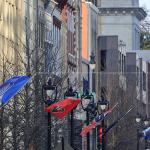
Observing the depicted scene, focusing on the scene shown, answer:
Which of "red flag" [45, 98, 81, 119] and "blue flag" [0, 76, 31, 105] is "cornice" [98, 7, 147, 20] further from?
"blue flag" [0, 76, 31, 105]

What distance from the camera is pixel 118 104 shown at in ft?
300

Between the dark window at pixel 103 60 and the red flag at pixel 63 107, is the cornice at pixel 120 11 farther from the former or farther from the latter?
the red flag at pixel 63 107

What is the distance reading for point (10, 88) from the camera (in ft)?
95.1

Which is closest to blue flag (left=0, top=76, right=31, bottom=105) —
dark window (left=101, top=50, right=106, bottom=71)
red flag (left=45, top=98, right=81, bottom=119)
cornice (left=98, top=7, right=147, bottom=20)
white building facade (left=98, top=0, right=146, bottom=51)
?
red flag (left=45, top=98, right=81, bottom=119)

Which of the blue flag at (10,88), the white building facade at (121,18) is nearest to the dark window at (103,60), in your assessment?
the white building facade at (121,18)

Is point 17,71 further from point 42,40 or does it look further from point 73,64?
point 73,64

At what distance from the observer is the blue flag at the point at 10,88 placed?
2816 cm

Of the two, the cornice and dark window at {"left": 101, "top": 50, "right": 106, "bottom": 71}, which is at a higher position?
the cornice

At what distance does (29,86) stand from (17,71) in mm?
1359

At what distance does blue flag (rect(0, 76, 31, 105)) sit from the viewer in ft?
92.4

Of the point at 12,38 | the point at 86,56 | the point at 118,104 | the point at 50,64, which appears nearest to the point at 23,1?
the point at 12,38

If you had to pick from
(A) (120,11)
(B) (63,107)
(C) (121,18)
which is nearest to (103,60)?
(A) (120,11)

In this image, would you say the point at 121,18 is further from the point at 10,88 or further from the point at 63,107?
the point at 10,88

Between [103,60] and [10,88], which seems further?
[103,60]
